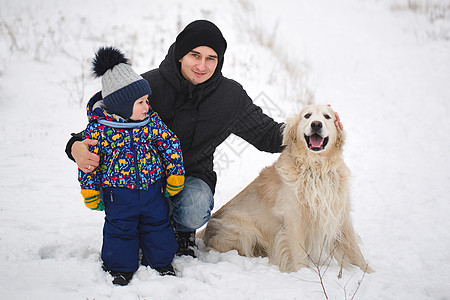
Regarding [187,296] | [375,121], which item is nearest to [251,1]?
[375,121]

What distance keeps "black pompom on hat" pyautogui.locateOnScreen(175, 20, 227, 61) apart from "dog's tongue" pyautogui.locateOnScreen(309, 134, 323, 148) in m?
0.90

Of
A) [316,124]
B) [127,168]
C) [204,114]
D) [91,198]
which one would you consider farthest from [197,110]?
[91,198]

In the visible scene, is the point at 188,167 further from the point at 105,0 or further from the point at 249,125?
the point at 105,0

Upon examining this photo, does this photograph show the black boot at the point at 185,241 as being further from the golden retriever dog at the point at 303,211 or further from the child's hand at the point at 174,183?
the child's hand at the point at 174,183

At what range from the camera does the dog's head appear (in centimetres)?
224

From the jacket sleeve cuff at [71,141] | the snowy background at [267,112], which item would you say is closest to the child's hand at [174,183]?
the snowy background at [267,112]

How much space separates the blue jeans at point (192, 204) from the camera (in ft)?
7.68

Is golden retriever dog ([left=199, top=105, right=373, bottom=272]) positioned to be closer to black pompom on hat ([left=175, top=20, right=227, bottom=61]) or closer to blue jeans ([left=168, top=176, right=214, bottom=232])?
blue jeans ([left=168, top=176, right=214, bottom=232])

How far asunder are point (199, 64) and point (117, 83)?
2.06ft

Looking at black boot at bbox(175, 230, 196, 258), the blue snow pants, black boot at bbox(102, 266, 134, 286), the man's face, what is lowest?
black boot at bbox(102, 266, 134, 286)

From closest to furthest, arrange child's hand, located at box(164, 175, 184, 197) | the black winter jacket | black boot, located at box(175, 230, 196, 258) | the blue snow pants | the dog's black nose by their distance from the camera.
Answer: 1. the blue snow pants
2. child's hand, located at box(164, 175, 184, 197)
3. the dog's black nose
4. the black winter jacket
5. black boot, located at box(175, 230, 196, 258)

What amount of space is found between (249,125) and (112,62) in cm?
114

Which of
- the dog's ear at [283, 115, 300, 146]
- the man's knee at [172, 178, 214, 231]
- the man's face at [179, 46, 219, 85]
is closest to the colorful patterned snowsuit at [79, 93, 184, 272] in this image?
the man's knee at [172, 178, 214, 231]

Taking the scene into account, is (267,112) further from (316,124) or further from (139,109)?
(139,109)
